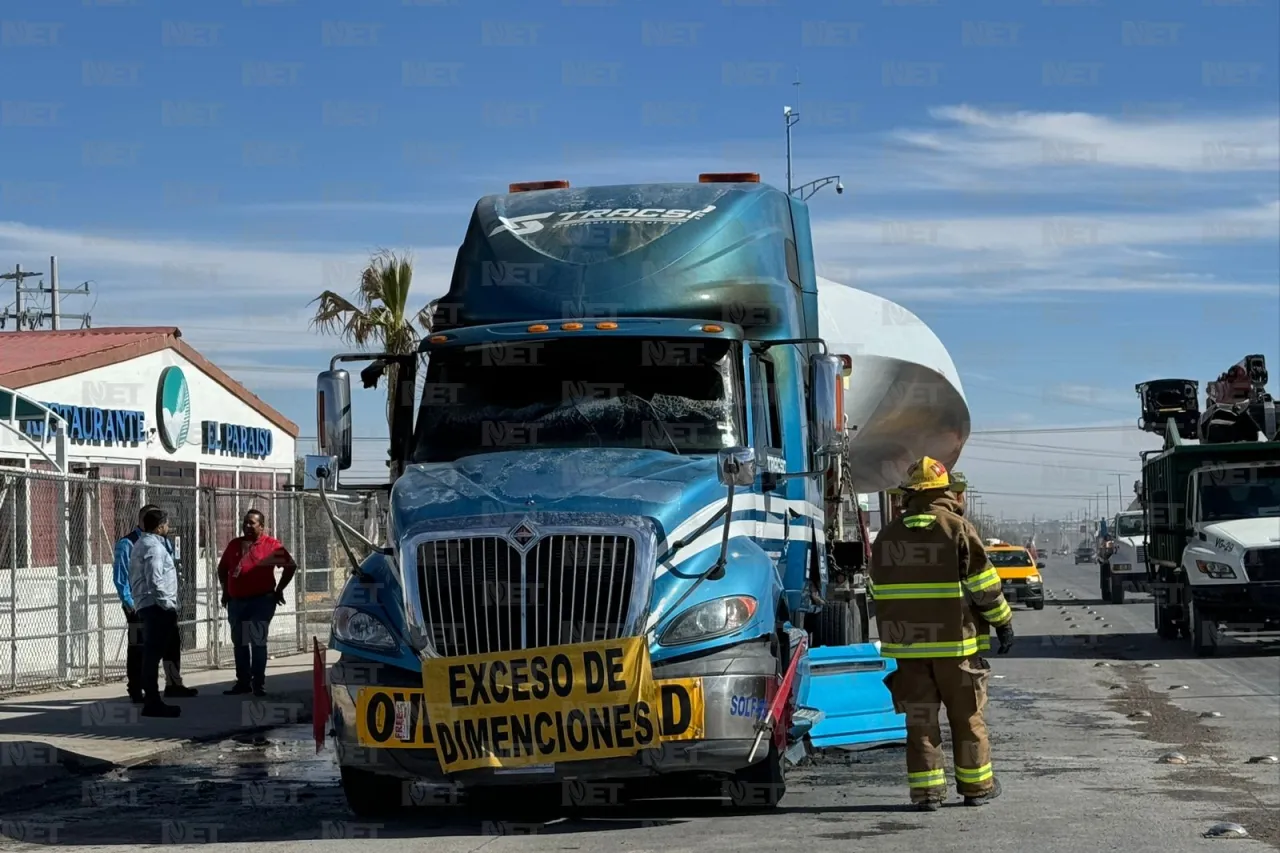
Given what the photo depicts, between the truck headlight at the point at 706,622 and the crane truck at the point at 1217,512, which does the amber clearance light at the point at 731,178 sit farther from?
the crane truck at the point at 1217,512

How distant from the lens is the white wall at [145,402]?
27016 mm

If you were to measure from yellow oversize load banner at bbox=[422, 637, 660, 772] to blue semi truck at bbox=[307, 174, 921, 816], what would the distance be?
0.01m

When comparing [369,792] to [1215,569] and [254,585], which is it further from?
[1215,569]

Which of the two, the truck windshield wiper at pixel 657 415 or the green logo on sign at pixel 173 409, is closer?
the truck windshield wiper at pixel 657 415

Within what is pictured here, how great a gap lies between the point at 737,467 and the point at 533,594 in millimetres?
1240

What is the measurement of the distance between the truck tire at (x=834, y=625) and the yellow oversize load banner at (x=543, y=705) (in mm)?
4515

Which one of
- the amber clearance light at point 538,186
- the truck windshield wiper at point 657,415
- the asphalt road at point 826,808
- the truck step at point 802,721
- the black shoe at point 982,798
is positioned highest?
the amber clearance light at point 538,186

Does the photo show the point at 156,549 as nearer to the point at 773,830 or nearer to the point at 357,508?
the point at 773,830

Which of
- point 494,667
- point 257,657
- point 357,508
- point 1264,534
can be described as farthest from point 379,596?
point 357,508

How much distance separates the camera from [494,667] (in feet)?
28.0

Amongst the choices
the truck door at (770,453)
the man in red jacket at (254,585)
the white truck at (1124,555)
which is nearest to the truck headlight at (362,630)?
the truck door at (770,453)

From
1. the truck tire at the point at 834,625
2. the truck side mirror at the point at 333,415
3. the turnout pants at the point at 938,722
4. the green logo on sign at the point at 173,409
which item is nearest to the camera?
the turnout pants at the point at 938,722

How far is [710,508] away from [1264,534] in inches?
525

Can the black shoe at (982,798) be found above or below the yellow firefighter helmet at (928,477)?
below
